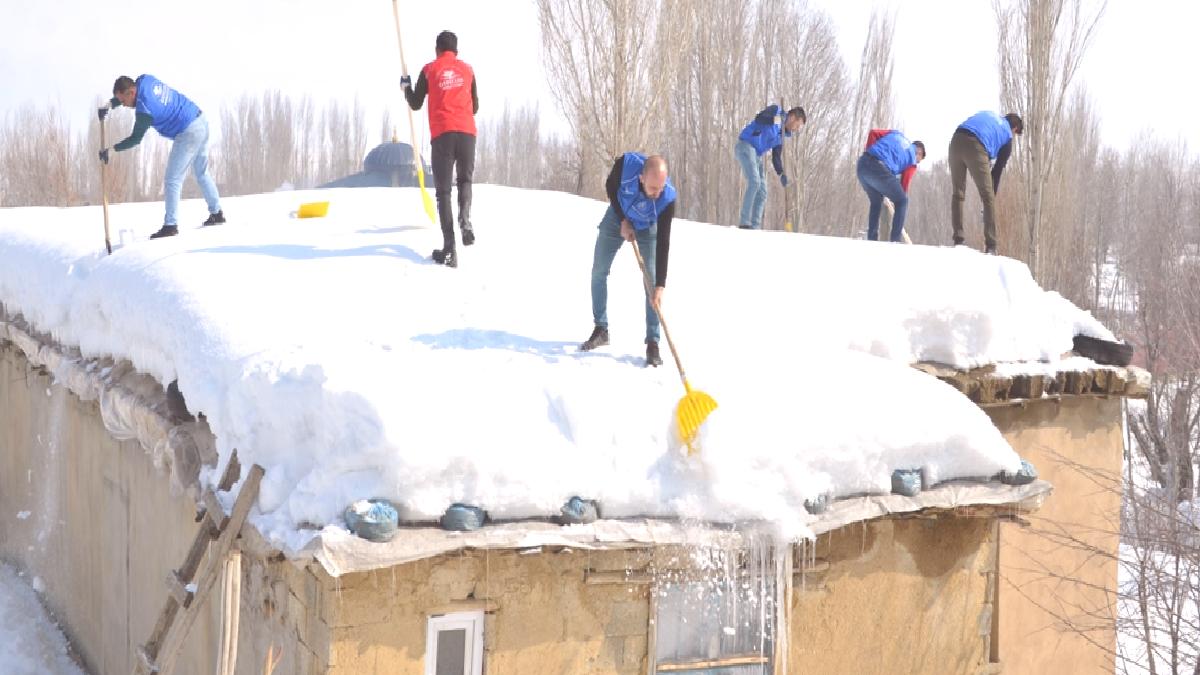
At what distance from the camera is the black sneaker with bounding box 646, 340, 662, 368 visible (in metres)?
6.46

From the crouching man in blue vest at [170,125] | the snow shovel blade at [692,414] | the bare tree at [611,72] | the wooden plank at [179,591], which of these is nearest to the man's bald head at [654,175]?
the snow shovel blade at [692,414]

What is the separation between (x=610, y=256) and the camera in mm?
6680

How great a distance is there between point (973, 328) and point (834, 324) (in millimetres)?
1237

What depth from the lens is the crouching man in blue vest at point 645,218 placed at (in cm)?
636

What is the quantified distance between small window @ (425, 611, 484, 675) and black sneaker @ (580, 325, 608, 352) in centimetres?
179

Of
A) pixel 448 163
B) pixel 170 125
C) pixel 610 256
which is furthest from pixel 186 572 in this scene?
pixel 170 125

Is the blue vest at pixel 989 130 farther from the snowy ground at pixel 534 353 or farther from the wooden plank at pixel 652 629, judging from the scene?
the wooden plank at pixel 652 629

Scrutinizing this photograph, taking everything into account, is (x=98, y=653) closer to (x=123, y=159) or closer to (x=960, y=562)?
(x=960, y=562)

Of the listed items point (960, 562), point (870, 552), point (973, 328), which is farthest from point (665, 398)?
point (973, 328)

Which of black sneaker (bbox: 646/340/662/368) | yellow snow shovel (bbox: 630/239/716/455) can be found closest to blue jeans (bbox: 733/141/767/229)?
black sneaker (bbox: 646/340/662/368)

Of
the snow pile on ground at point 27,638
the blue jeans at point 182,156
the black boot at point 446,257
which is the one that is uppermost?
the blue jeans at point 182,156

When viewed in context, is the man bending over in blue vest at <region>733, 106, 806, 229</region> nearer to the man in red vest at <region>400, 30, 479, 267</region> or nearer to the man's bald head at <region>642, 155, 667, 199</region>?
the man in red vest at <region>400, 30, 479, 267</region>

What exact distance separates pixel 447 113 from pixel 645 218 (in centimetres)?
215

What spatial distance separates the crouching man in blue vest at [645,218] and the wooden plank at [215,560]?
2097 mm
